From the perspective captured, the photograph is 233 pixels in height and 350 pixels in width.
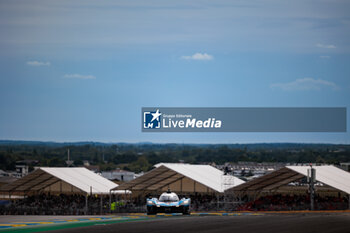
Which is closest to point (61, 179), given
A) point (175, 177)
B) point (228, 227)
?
point (175, 177)

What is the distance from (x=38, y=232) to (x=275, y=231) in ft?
30.5

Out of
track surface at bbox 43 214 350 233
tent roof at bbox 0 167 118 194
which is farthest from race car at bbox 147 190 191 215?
tent roof at bbox 0 167 118 194

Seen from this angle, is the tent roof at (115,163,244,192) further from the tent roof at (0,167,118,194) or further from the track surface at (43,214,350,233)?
the track surface at (43,214,350,233)

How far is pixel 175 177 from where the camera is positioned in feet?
198

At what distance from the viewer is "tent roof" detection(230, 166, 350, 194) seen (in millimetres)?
52384

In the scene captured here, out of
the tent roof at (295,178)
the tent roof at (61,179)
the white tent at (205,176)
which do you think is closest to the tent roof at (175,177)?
the white tent at (205,176)

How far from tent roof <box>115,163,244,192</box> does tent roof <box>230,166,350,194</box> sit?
84.1 inches

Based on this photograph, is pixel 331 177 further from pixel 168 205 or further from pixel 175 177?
pixel 168 205

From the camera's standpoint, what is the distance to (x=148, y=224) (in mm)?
28625

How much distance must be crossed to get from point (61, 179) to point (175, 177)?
1065 centimetres

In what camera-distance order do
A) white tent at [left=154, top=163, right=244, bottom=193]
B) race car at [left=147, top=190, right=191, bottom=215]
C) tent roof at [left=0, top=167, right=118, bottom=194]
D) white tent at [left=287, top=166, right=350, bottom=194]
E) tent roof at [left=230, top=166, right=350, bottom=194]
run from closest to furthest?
race car at [left=147, top=190, right=191, bottom=215], white tent at [left=287, top=166, right=350, bottom=194], tent roof at [left=230, top=166, right=350, bottom=194], white tent at [left=154, top=163, right=244, bottom=193], tent roof at [left=0, top=167, right=118, bottom=194]

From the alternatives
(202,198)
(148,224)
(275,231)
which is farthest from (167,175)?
(275,231)

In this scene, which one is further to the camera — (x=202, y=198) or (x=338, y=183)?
(x=202, y=198)

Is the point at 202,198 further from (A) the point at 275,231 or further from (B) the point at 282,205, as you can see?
(A) the point at 275,231
